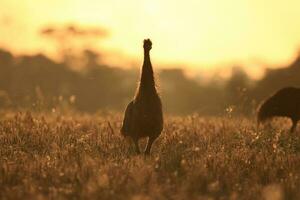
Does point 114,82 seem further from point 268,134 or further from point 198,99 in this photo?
point 268,134

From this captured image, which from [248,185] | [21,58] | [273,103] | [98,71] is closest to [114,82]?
[98,71]

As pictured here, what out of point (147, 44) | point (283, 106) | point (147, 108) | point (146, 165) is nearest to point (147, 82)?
point (147, 108)

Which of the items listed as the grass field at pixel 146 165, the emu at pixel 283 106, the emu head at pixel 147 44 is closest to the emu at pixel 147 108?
the emu head at pixel 147 44

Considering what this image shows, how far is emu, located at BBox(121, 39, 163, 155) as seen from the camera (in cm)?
1328

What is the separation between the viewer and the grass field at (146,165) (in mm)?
9859

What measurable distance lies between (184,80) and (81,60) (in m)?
7.92

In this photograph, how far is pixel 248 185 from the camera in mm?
10609

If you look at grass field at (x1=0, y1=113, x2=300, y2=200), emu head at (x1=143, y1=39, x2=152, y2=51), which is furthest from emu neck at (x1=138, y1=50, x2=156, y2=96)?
grass field at (x1=0, y1=113, x2=300, y2=200)

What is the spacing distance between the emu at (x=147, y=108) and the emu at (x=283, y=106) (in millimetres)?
6417

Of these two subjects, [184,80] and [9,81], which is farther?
[184,80]

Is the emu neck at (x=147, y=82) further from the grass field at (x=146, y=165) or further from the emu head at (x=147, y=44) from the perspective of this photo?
the grass field at (x=146, y=165)

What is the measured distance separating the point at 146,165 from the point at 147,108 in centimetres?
210

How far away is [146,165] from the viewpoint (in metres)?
11.3

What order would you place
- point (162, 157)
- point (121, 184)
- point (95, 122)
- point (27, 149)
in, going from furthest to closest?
point (95, 122) < point (27, 149) < point (162, 157) < point (121, 184)
